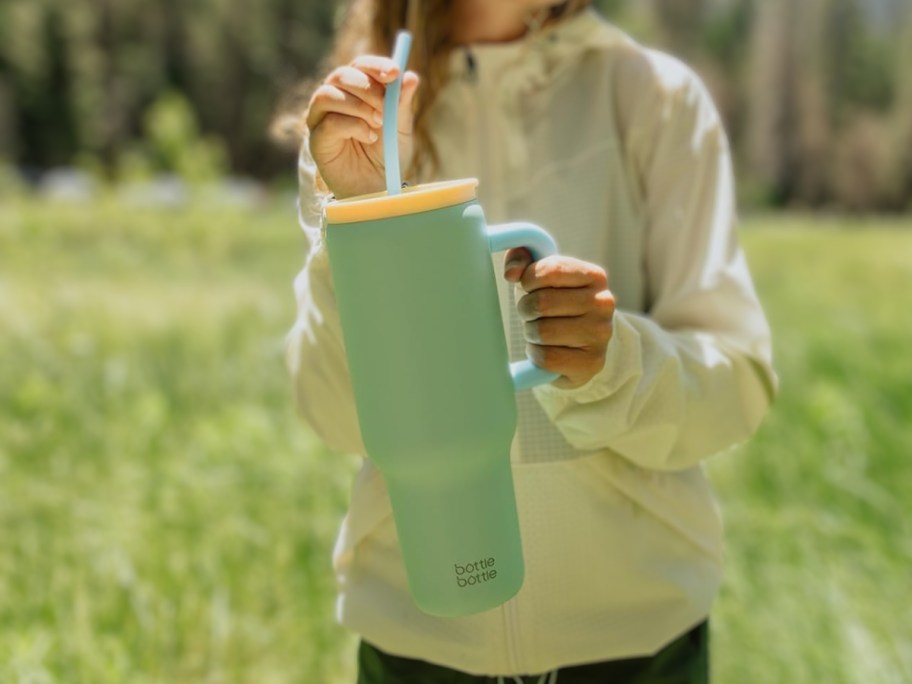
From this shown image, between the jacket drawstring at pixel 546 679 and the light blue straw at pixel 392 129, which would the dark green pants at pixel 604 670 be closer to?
the jacket drawstring at pixel 546 679

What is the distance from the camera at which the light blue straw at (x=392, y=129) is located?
0.70 meters

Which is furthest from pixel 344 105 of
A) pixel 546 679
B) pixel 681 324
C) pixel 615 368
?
pixel 546 679

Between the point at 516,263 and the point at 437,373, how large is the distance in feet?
0.33

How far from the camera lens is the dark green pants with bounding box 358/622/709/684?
101 centimetres

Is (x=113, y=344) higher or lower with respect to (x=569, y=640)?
lower

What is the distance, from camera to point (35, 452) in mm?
2457

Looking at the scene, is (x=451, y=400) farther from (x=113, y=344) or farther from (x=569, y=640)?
(x=113, y=344)

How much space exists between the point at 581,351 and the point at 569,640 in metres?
0.34

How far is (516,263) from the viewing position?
29.2 inches

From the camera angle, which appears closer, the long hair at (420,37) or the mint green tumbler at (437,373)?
the mint green tumbler at (437,373)

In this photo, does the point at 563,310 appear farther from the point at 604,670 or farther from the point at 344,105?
the point at 604,670

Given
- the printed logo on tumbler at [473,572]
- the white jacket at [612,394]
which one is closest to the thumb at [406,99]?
the white jacket at [612,394]

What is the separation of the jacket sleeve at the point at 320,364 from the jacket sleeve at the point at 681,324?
0.74 feet

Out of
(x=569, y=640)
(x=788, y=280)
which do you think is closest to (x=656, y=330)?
(x=569, y=640)
